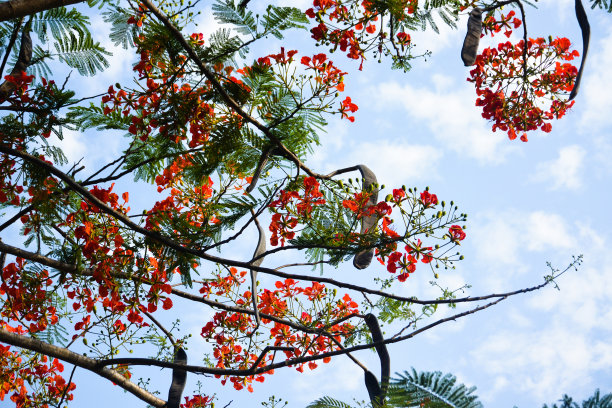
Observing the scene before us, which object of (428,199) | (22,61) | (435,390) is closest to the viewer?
(435,390)

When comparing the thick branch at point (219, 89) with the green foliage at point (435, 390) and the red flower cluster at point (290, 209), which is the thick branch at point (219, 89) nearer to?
the red flower cluster at point (290, 209)

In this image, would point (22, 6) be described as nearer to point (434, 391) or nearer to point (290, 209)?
point (290, 209)

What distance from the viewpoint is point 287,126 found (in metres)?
3.33

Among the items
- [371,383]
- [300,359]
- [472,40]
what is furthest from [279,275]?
[472,40]

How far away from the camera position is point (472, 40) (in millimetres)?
2936

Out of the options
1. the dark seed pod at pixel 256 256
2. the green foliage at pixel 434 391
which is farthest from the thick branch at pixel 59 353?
the green foliage at pixel 434 391

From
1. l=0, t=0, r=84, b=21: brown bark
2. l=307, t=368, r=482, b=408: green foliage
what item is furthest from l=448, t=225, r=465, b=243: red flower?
l=0, t=0, r=84, b=21: brown bark

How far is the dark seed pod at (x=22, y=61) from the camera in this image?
11.8 feet

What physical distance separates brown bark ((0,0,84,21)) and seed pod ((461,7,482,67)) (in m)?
2.09

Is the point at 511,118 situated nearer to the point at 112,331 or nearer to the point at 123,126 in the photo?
the point at 123,126

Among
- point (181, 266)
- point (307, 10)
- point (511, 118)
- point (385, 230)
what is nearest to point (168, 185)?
point (181, 266)

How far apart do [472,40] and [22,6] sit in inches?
93.1

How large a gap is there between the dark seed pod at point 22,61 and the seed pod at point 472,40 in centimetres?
285

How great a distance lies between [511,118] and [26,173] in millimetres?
4045
